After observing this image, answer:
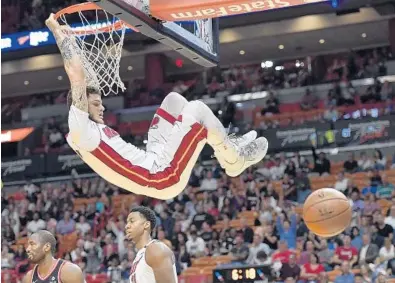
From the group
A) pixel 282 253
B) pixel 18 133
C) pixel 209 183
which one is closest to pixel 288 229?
pixel 282 253

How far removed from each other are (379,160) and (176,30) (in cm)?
1075

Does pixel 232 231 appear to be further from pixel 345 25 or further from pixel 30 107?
pixel 30 107

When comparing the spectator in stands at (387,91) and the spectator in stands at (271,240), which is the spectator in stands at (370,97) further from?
the spectator in stands at (271,240)

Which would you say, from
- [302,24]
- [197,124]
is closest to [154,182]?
[197,124]

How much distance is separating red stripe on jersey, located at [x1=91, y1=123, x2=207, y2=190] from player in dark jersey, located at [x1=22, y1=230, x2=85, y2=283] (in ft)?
3.06

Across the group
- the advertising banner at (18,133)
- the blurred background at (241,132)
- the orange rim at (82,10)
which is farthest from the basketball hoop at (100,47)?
the advertising banner at (18,133)

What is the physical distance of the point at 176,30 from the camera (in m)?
6.00

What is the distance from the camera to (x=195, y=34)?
627 cm

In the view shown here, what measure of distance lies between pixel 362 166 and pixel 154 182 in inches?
444

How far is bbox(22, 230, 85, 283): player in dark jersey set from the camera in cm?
592

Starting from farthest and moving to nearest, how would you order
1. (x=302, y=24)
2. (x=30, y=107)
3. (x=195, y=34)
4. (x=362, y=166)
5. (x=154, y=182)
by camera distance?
(x=30, y=107), (x=302, y=24), (x=362, y=166), (x=195, y=34), (x=154, y=182)

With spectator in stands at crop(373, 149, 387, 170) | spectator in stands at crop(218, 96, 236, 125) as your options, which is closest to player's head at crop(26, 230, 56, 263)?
spectator in stands at crop(373, 149, 387, 170)

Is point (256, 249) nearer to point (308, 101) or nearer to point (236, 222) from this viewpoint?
point (236, 222)

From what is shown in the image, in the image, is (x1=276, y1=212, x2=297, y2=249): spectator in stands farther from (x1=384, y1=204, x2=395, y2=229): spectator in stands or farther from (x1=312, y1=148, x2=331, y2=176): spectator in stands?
(x1=312, y1=148, x2=331, y2=176): spectator in stands
